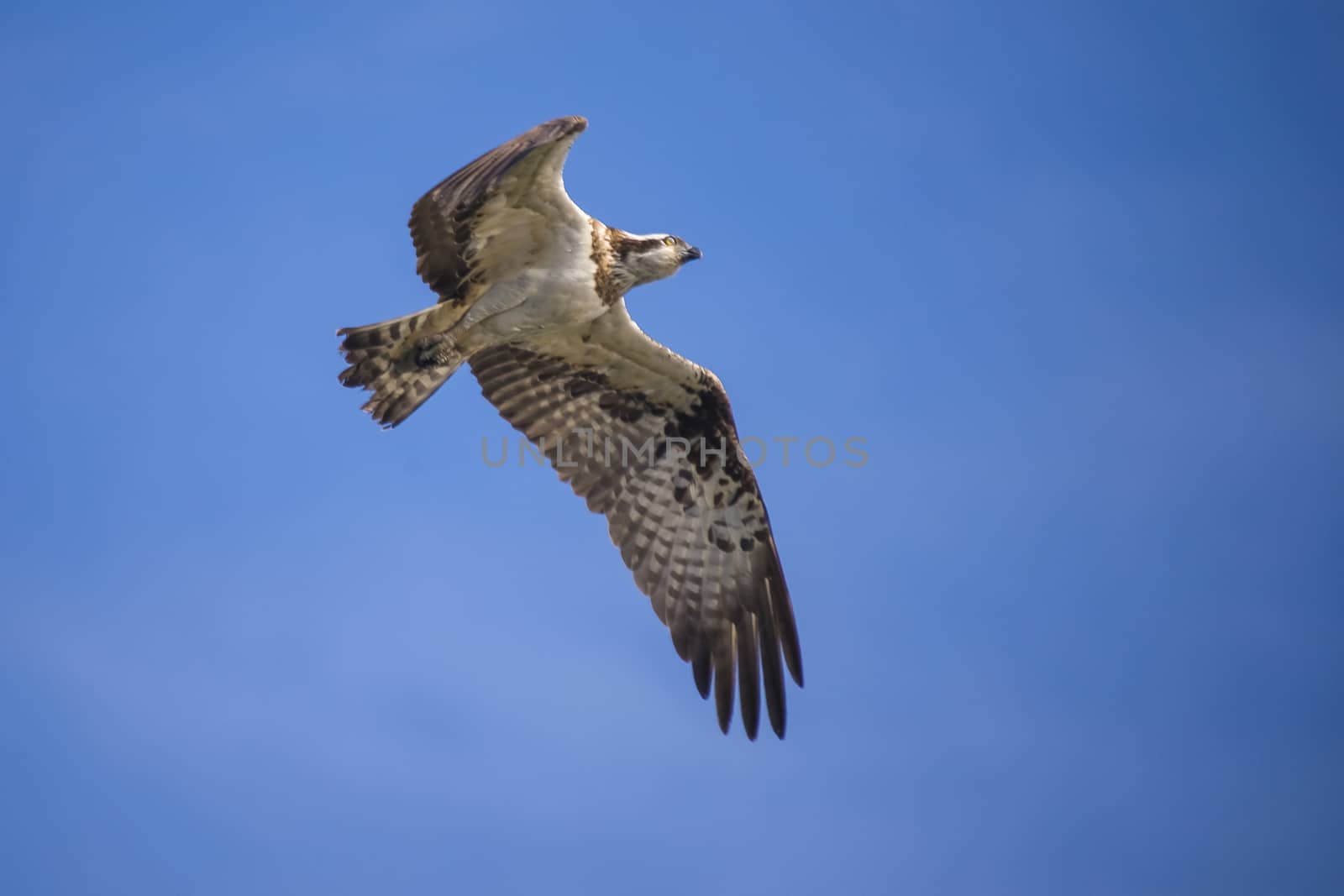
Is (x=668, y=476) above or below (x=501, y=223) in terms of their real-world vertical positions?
below

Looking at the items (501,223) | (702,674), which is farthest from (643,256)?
(702,674)

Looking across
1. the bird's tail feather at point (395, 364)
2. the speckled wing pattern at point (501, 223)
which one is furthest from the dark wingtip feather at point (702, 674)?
the speckled wing pattern at point (501, 223)

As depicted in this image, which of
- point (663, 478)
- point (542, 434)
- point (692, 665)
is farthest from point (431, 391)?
point (692, 665)

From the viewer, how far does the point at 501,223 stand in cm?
875

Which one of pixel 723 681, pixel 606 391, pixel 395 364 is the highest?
pixel 606 391

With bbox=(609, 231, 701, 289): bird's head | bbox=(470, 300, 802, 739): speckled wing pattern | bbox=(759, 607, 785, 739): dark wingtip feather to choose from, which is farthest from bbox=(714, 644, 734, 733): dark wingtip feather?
bbox=(609, 231, 701, 289): bird's head

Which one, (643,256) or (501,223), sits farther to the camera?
(643,256)

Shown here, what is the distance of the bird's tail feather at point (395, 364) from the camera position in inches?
350

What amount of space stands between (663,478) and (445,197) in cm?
327

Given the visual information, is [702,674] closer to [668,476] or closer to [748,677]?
[748,677]

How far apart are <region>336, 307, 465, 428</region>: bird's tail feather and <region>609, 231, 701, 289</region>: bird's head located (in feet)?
4.11

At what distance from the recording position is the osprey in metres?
8.88

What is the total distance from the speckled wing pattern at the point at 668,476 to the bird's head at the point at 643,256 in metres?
0.49

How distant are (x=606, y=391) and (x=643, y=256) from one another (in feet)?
4.21
